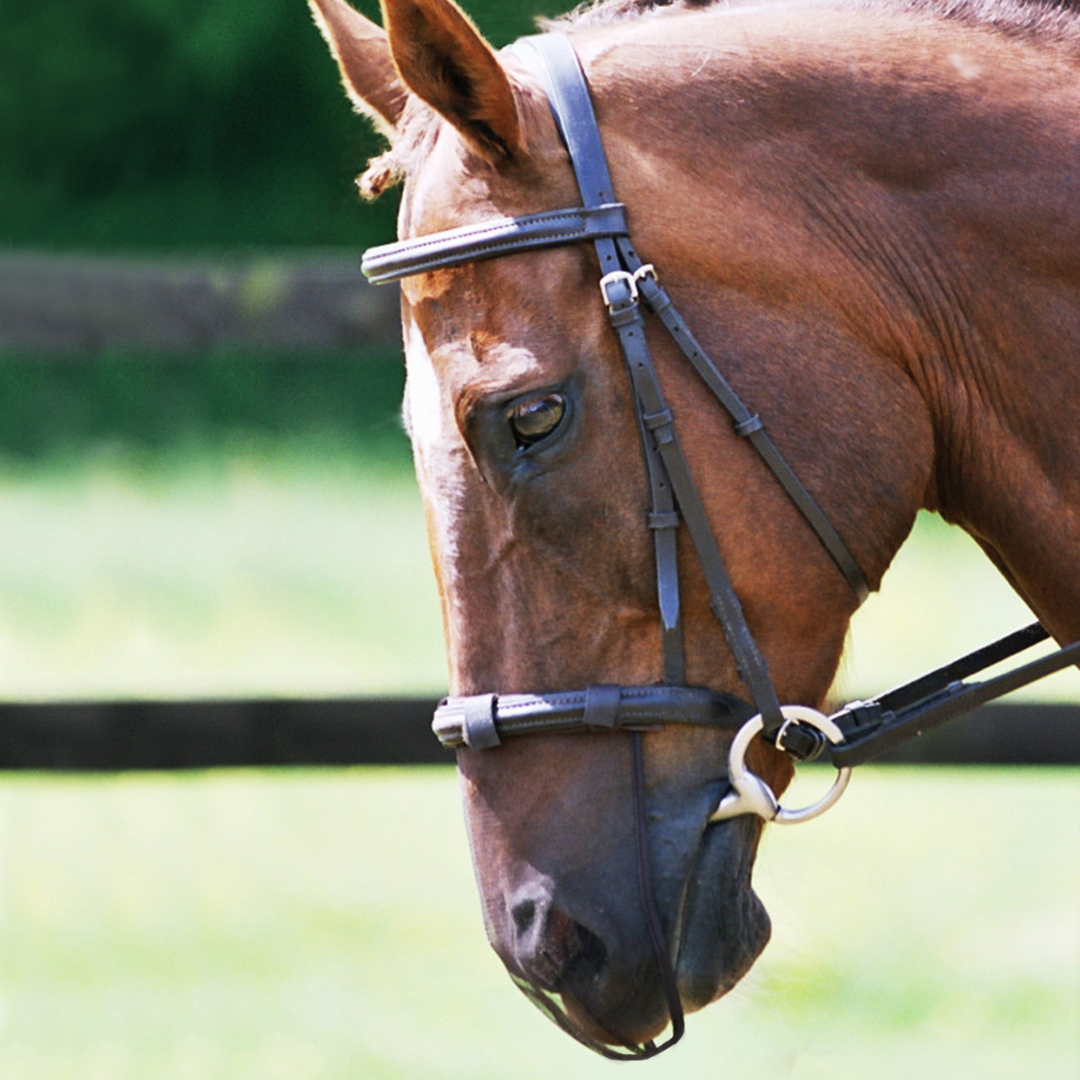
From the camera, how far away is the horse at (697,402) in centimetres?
141

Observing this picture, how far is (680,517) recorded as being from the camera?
140 centimetres

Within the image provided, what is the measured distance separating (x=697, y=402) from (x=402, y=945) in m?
2.66

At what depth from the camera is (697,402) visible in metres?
1.41

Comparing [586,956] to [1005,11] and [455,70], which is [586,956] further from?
[1005,11]

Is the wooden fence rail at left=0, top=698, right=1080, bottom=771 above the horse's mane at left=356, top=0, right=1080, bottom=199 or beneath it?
beneath

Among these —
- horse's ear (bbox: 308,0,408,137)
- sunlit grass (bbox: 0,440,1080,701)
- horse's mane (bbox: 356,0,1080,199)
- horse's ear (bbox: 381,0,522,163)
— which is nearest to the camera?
horse's ear (bbox: 381,0,522,163)

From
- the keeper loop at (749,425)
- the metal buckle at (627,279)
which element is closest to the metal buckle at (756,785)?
the keeper loop at (749,425)

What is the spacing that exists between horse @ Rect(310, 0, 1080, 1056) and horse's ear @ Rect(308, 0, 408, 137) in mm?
263

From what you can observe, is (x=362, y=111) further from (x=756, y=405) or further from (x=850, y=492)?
(x=850, y=492)

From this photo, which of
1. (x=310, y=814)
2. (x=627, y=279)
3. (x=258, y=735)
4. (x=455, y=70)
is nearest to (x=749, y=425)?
(x=627, y=279)

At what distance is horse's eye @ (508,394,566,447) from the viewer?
139 cm

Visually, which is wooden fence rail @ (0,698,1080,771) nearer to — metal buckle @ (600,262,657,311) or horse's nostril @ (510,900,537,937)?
horse's nostril @ (510,900,537,937)

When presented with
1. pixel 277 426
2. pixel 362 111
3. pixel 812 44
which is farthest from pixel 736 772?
pixel 277 426

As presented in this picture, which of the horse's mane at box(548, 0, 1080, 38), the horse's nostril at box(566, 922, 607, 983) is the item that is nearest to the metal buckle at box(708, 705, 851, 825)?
the horse's nostril at box(566, 922, 607, 983)
